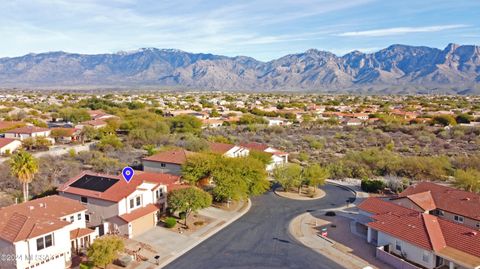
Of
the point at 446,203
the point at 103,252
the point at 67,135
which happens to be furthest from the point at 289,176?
the point at 67,135

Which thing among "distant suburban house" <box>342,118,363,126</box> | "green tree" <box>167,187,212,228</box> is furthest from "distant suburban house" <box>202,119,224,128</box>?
"green tree" <box>167,187,212,228</box>

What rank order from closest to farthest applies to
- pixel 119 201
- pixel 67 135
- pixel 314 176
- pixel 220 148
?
pixel 119 201, pixel 314 176, pixel 220 148, pixel 67 135

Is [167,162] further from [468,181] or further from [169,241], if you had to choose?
[468,181]

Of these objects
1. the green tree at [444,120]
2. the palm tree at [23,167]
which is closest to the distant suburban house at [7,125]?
the palm tree at [23,167]

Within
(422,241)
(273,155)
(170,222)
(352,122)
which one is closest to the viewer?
(422,241)

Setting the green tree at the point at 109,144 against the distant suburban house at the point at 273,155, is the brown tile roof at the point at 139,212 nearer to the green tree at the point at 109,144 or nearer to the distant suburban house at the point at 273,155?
the distant suburban house at the point at 273,155

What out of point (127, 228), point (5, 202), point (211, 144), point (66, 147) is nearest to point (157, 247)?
point (127, 228)

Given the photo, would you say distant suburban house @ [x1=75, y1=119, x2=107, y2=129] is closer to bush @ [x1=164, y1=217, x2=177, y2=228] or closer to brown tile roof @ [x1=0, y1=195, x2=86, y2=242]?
bush @ [x1=164, y1=217, x2=177, y2=228]
